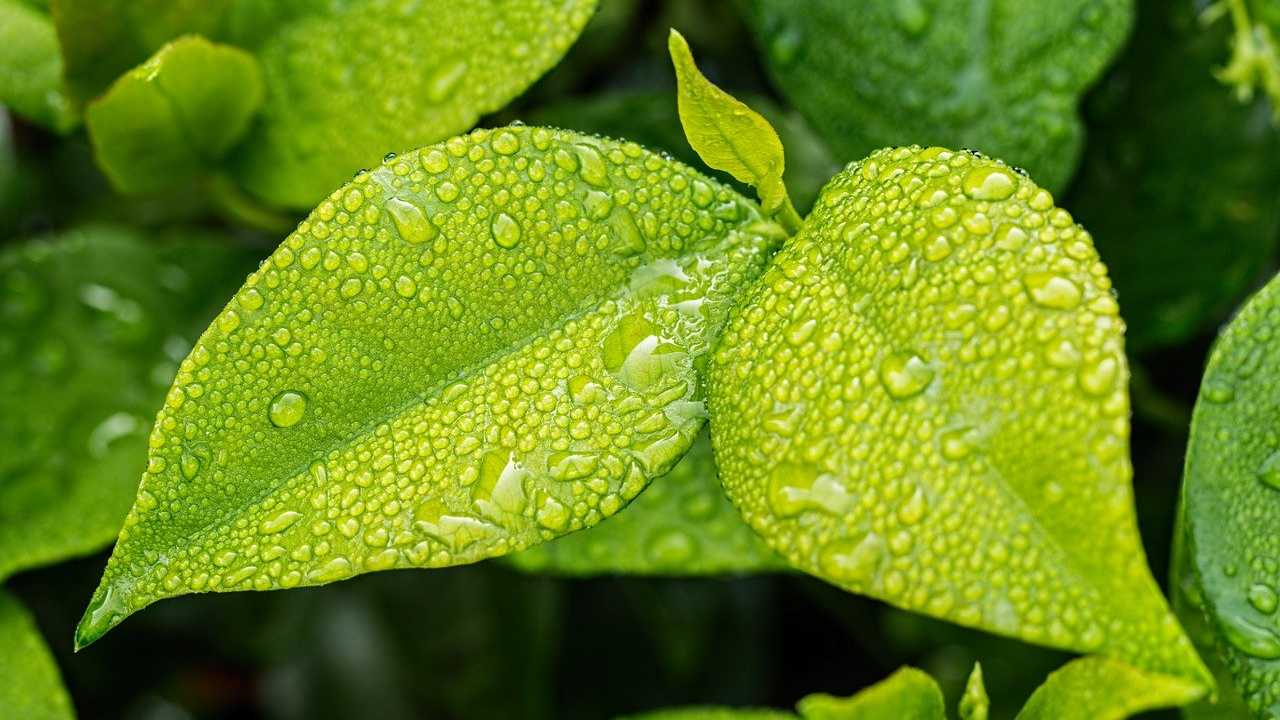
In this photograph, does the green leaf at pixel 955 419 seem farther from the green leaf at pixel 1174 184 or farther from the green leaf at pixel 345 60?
the green leaf at pixel 1174 184

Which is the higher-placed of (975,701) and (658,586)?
(975,701)

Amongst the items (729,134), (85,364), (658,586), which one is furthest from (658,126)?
(658,586)

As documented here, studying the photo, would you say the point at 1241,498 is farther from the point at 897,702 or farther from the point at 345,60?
the point at 345,60

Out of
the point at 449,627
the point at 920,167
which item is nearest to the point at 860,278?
the point at 920,167

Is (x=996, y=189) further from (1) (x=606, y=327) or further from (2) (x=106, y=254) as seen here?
(2) (x=106, y=254)

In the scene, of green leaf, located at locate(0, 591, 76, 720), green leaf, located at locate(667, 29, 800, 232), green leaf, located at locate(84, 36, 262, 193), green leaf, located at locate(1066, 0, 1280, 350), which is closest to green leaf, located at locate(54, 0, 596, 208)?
green leaf, located at locate(84, 36, 262, 193)

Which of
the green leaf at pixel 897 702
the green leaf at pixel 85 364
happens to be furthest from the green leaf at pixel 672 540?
the green leaf at pixel 85 364
